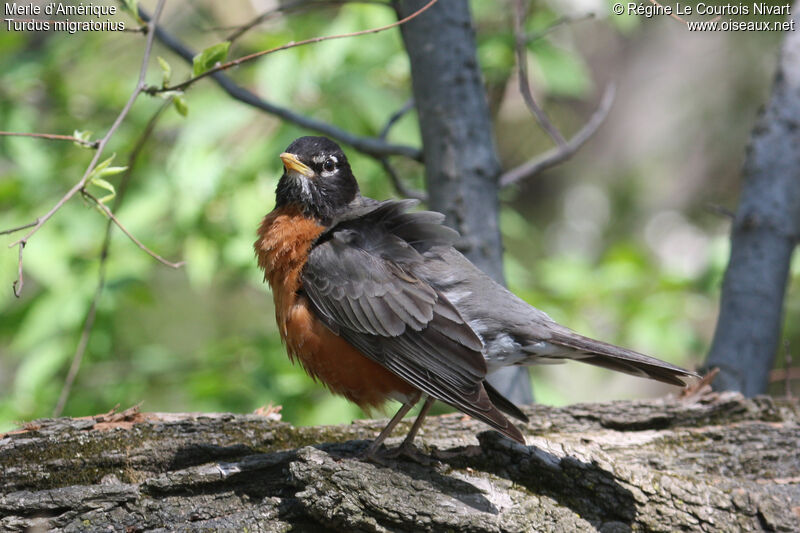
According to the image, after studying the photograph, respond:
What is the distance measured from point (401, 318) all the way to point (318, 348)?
386 mm

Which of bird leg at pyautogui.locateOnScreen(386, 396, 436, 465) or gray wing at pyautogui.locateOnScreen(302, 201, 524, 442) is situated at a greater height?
gray wing at pyautogui.locateOnScreen(302, 201, 524, 442)

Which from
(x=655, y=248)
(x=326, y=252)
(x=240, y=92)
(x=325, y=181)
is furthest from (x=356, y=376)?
(x=655, y=248)

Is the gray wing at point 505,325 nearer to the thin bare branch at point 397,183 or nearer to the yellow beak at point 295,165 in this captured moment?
the thin bare branch at point 397,183

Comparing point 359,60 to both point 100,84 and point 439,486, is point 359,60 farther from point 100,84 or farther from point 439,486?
point 439,486

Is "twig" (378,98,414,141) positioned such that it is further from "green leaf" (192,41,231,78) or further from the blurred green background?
"green leaf" (192,41,231,78)

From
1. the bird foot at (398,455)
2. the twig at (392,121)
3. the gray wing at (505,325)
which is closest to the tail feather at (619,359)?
the gray wing at (505,325)

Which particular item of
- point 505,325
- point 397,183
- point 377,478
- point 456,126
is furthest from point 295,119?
point 377,478

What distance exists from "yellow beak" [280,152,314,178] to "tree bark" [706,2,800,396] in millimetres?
2374

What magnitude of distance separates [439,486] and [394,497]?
0.80ft

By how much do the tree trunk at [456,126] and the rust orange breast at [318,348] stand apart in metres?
0.80

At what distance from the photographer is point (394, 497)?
2631 millimetres

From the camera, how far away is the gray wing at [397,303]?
117 inches

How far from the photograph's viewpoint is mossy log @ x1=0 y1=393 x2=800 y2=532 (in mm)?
2596

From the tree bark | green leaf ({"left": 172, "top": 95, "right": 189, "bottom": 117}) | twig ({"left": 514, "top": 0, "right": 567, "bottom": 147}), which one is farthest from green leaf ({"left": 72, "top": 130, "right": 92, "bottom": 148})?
the tree bark
